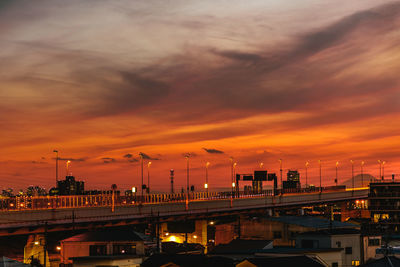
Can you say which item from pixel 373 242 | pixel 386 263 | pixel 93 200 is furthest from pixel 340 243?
pixel 93 200

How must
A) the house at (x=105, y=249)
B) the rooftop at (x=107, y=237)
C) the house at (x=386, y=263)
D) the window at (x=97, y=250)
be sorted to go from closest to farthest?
the house at (x=386, y=263)
the house at (x=105, y=249)
the window at (x=97, y=250)
the rooftop at (x=107, y=237)

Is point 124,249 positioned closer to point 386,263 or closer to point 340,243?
point 340,243

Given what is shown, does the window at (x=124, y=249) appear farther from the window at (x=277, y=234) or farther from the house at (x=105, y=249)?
the window at (x=277, y=234)

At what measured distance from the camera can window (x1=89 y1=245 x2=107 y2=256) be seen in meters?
85.9

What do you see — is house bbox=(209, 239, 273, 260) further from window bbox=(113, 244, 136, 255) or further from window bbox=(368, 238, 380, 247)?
window bbox=(368, 238, 380, 247)

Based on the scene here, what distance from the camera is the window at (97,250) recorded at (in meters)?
85.9

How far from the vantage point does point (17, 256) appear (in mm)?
124062

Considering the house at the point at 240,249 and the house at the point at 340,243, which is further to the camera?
the house at the point at 340,243

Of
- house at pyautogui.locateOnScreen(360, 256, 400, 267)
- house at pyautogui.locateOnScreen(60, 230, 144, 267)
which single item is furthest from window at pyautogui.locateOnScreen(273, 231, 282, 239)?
house at pyautogui.locateOnScreen(360, 256, 400, 267)

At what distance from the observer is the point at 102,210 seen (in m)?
108

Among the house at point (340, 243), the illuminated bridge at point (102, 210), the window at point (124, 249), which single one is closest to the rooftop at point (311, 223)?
the house at point (340, 243)

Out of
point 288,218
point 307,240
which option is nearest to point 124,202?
point 288,218

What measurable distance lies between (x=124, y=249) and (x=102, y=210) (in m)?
23.4

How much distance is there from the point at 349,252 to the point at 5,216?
53.0 metres
